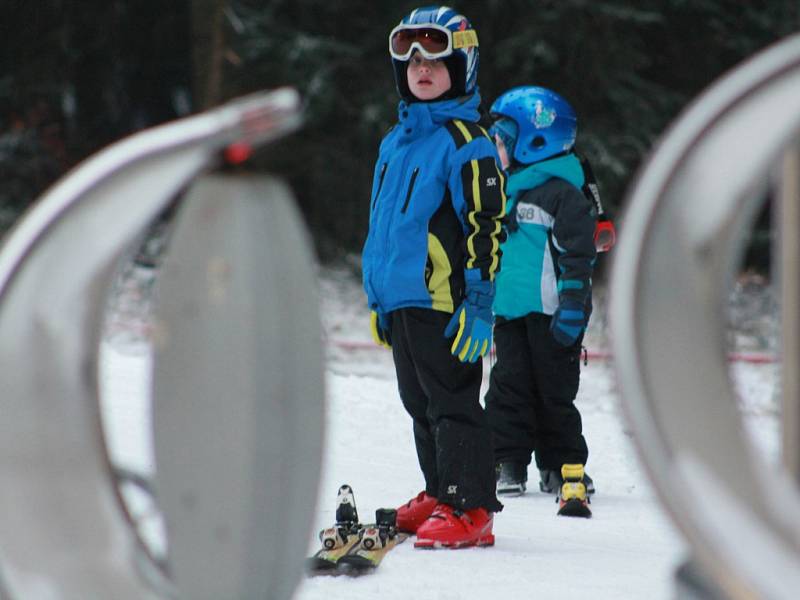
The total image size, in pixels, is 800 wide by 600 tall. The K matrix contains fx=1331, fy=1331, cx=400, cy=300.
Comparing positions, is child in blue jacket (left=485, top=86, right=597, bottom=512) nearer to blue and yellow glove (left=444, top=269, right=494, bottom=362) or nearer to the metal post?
blue and yellow glove (left=444, top=269, right=494, bottom=362)

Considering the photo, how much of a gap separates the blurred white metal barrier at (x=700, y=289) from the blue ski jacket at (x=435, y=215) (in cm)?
272

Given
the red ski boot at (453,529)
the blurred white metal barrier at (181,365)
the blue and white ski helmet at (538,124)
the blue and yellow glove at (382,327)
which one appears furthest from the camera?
the blue and white ski helmet at (538,124)

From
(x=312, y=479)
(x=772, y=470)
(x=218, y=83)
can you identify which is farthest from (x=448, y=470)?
(x=218, y=83)

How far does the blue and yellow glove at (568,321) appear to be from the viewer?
568cm

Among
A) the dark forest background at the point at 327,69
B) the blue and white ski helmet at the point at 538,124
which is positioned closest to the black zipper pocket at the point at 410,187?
the blue and white ski helmet at the point at 538,124

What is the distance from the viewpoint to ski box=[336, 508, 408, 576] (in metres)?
4.06

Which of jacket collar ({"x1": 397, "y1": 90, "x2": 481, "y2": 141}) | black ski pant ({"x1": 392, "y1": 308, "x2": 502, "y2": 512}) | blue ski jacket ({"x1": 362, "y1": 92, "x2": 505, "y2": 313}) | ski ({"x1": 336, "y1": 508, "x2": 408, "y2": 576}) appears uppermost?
jacket collar ({"x1": 397, "y1": 90, "x2": 481, "y2": 141})

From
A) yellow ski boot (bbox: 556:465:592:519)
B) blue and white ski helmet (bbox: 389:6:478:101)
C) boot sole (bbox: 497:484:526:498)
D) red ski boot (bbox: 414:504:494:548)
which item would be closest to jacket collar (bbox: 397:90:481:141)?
blue and white ski helmet (bbox: 389:6:478:101)

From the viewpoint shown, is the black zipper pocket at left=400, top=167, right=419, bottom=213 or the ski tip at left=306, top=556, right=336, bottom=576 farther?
the black zipper pocket at left=400, top=167, right=419, bottom=213

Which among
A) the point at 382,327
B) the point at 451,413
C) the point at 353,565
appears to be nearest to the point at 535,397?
the point at 382,327

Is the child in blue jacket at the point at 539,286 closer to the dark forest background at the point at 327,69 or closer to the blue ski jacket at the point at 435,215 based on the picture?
the blue ski jacket at the point at 435,215

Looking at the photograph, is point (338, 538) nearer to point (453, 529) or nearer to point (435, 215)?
point (453, 529)

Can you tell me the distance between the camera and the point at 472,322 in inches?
179

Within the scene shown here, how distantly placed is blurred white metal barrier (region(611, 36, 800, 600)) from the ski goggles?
3.03 m
